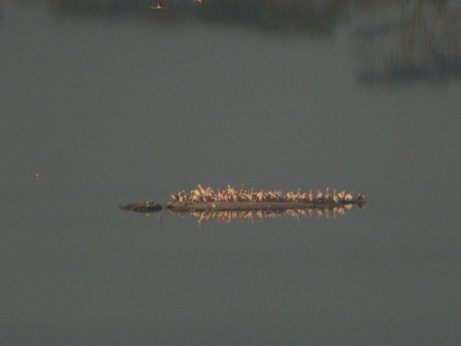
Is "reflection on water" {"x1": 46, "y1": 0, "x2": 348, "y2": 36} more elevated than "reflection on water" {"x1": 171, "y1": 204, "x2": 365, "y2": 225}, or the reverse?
"reflection on water" {"x1": 46, "y1": 0, "x2": 348, "y2": 36}

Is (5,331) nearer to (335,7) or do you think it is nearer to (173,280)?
(173,280)

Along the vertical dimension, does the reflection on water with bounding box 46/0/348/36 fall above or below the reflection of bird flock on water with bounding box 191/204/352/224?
above

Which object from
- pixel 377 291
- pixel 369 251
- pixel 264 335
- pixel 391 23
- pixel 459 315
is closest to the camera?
pixel 264 335

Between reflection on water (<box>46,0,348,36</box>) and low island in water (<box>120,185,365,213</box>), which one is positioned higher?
reflection on water (<box>46,0,348,36</box>)

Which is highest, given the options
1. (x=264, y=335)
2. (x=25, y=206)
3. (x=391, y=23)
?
(x=391, y=23)

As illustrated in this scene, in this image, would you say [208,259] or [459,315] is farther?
[208,259]

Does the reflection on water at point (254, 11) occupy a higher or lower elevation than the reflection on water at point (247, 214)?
higher

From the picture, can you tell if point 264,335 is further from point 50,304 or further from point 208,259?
point 208,259

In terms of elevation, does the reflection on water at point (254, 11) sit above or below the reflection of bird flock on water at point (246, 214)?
above

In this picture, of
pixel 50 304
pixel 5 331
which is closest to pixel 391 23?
pixel 50 304

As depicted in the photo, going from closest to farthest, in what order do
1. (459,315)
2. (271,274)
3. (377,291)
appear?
(459,315) < (377,291) < (271,274)

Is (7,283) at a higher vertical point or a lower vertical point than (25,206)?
lower
